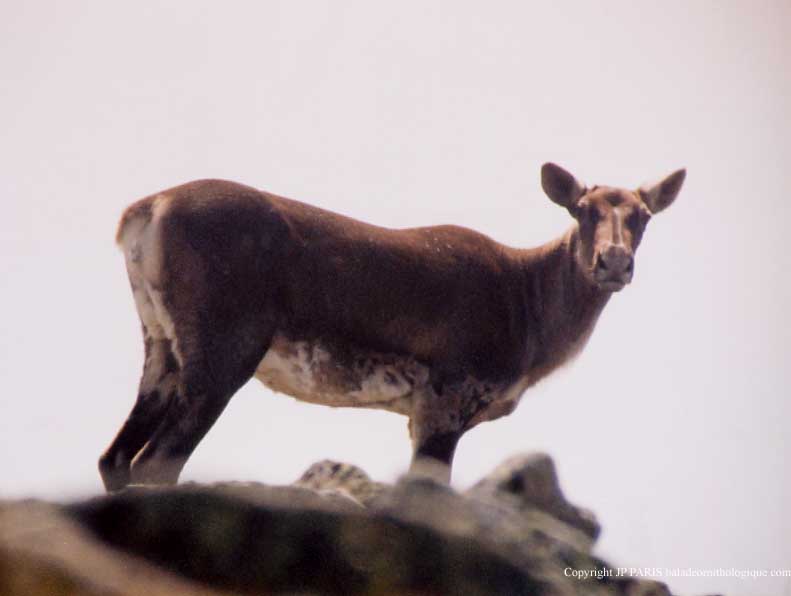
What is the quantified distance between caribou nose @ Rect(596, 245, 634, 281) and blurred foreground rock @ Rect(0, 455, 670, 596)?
3806mm

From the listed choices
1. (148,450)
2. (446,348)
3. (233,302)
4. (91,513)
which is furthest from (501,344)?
(91,513)

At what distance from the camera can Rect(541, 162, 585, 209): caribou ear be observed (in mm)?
7340

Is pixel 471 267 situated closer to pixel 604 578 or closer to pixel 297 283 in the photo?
pixel 297 283

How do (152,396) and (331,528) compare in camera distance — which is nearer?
(331,528)

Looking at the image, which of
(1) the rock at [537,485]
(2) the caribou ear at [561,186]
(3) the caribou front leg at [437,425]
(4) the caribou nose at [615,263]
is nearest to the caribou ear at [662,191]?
(2) the caribou ear at [561,186]

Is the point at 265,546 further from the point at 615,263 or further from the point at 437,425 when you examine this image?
the point at 615,263

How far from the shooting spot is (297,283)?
20.3ft

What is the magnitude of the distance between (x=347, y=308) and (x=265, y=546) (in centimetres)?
406

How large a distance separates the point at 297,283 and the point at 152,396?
99 centimetres

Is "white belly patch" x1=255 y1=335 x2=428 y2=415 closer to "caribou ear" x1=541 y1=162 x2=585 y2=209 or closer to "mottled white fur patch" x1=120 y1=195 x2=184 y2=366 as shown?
"mottled white fur patch" x1=120 y1=195 x2=184 y2=366

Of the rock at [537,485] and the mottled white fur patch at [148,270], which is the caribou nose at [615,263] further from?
the mottled white fur patch at [148,270]

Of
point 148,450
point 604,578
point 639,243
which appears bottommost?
point 148,450

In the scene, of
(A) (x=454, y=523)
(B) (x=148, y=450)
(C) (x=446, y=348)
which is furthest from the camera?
(C) (x=446, y=348)

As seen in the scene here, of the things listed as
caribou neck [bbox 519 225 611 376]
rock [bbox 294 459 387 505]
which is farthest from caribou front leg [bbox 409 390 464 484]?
rock [bbox 294 459 387 505]
